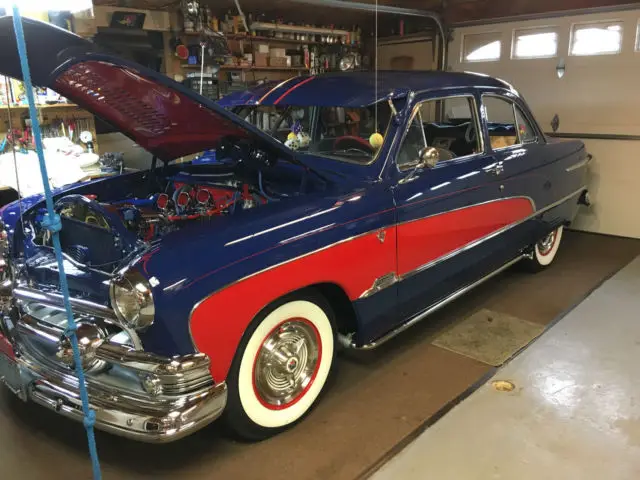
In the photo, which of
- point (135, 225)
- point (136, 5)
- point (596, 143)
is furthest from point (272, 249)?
point (596, 143)

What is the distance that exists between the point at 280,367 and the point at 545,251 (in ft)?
10.6

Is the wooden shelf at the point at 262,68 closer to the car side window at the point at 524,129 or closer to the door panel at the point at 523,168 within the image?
the door panel at the point at 523,168

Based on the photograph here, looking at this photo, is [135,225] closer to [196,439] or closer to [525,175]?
[196,439]

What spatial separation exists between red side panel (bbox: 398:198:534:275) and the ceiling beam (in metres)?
3.05

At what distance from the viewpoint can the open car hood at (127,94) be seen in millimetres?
1907

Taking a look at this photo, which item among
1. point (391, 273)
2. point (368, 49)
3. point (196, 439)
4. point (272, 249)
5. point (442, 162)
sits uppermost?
point (368, 49)

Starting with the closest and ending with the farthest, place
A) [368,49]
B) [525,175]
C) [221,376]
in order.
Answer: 1. [221,376]
2. [525,175]
3. [368,49]

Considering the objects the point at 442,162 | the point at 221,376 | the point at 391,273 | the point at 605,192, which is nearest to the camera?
the point at 221,376

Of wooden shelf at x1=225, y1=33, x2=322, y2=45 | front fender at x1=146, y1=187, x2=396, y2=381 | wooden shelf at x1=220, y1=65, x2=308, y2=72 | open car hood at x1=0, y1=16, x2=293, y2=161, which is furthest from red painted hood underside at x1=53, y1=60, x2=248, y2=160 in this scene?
wooden shelf at x1=225, y1=33, x2=322, y2=45

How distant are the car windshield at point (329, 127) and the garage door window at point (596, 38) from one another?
12.7 ft

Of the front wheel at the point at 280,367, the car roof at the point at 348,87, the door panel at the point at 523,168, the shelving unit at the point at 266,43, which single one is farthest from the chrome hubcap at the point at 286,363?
the shelving unit at the point at 266,43

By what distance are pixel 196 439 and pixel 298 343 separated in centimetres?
66

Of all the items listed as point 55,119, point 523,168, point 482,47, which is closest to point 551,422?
point 523,168

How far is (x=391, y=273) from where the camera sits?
9.57 ft
